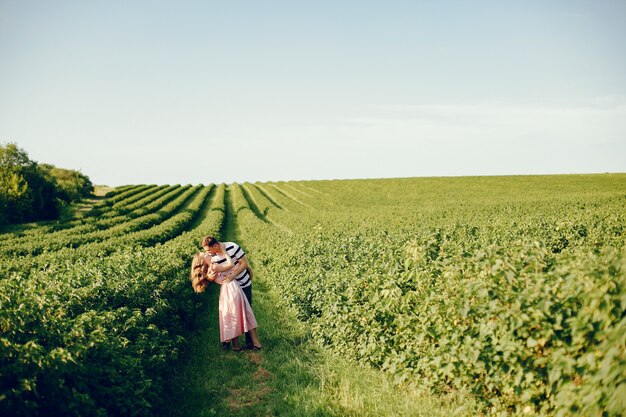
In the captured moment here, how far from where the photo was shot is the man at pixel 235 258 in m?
7.88

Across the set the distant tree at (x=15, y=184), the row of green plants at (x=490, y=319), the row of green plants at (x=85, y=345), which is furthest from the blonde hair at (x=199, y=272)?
the distant tree at (x=15, y=184)

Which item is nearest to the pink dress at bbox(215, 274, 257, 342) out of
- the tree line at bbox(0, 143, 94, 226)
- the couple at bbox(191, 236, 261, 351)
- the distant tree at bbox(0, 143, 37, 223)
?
the couple at bbox(191, 236, 261, 351)

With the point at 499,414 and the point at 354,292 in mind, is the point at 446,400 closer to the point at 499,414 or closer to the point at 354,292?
the point at 499,414

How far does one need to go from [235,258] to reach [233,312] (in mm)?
1040

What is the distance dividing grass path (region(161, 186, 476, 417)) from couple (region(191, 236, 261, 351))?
0.50 m

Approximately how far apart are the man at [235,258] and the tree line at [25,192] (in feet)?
163

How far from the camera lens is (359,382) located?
6.30 meters

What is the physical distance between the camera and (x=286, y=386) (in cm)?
654

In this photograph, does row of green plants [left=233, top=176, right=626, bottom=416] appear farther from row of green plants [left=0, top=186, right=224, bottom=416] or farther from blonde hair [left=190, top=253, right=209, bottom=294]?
row of green plants [left=0, top=186, right=224, bottom=416]

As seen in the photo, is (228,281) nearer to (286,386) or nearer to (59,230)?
(286,386)

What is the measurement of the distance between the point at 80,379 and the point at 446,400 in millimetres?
4503

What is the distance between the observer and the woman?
8.00m

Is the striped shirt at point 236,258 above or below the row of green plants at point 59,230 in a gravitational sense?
above

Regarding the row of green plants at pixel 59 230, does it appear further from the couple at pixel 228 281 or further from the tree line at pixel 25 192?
the couple at pixel 228 281
